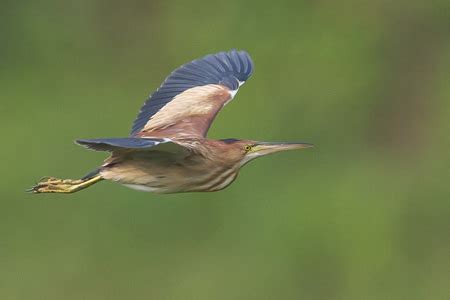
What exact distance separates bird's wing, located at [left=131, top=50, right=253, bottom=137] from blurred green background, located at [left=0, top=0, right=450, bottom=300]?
160 centimetres

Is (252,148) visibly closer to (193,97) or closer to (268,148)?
(268,148)

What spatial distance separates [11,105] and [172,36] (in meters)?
1.02

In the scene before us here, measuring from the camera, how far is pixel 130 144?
17.7 feet

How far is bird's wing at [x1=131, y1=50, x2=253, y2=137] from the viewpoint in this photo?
626cm

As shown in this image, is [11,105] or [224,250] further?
[11,105]

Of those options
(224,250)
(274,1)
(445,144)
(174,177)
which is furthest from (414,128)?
(174,177)

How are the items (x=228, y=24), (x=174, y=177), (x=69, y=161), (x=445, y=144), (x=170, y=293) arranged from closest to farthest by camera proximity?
(x=174, y=177) < (x=170, y=293) < (x=69, y=161) < (x=445, y=144) < (x=228, y=24)

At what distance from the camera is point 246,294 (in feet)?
26.8

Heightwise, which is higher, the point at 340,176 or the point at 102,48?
the point at 102,48

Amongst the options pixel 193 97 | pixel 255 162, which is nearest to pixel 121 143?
pixel 193 97

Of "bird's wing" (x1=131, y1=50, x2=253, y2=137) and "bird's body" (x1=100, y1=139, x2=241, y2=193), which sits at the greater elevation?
"bird's wing" (x1=131, y1=50, x2=253, y2=137)

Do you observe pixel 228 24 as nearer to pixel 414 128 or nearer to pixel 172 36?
pixel 172 36

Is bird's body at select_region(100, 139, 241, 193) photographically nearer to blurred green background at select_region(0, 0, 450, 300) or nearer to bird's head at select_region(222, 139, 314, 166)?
bird's head at select_region(222, 139, 314, 166)

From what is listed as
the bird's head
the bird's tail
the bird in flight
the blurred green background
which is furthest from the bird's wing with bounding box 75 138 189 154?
the blurred green background
